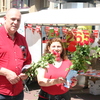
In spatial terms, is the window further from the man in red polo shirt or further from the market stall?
the man in red polo shirt

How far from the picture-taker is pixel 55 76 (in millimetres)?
2490

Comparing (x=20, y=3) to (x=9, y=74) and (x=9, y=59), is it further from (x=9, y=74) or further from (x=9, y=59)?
(x=9, y=74)

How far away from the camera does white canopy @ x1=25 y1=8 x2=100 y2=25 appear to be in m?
5.38

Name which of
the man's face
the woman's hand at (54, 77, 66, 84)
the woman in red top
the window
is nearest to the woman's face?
the woman in red top

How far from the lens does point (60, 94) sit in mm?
2568

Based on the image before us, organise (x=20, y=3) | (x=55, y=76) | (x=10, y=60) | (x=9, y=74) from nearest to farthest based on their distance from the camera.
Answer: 1. (x=9, y=74)
2. (x=10, y=60)
3. (x=55, y=76)
4. (x=20, y=3)

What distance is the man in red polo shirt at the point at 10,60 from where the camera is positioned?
2205 millimetres

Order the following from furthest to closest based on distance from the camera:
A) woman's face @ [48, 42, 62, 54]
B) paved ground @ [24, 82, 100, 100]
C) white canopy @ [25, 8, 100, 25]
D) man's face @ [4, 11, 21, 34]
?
1. paved ground @ [24, 82, 100, 100]
2. white canopy @ [25, 8, 100, 25]
3. woman's face @ [48, 42, 62, 54]
4. man's face @ [4, 11, 21, 34]

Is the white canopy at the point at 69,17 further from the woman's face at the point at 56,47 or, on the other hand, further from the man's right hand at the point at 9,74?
the man's right hand at the point at 9,74

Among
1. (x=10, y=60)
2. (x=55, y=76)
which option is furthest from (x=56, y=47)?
(x=10, y=60)

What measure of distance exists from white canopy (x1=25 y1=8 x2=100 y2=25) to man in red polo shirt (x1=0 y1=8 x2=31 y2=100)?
325 centimetres

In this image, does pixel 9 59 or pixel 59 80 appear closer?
pixel 9 59

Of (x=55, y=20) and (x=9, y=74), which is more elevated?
(x=55, y=20)

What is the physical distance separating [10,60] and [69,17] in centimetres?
365
